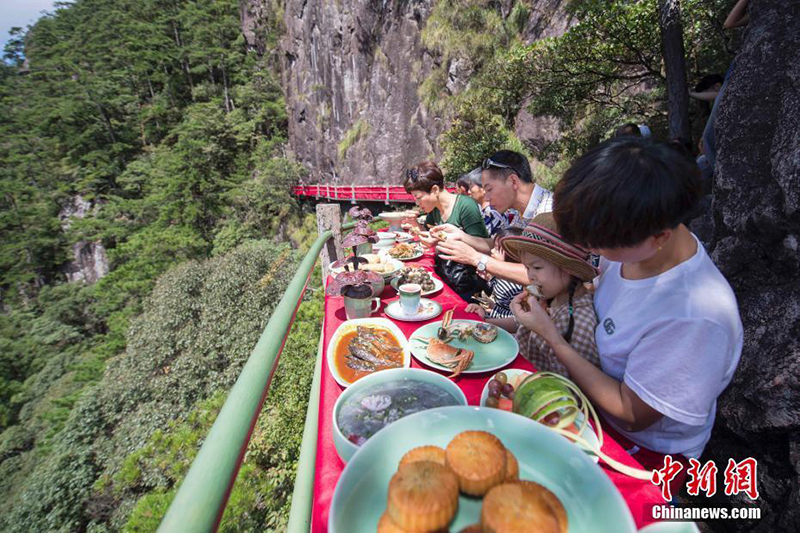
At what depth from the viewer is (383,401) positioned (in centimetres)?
125

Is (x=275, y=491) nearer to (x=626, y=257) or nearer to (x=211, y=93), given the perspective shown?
(x=626, y=257)

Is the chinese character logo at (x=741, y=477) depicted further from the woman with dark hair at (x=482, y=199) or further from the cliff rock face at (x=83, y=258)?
the cliff rock face at (x=83, y=258)

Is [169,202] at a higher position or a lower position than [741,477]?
lower

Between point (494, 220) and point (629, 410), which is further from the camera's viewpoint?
point (494, 220)

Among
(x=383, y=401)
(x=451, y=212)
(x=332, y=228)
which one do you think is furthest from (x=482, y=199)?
(x=383, y=401)

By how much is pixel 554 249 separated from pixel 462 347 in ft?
2.32

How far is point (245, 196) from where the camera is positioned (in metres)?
26.5

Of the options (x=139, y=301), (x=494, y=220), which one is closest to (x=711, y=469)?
(x=494, y=220)

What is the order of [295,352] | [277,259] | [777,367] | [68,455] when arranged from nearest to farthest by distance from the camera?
[777,367] → [295,352] → [68,455] → [277,259]

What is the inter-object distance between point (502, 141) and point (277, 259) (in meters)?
12.7

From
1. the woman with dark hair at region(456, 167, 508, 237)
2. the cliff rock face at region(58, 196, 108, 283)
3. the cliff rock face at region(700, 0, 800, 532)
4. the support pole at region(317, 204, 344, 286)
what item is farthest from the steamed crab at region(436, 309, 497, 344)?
the cliff rock face at region(58, 196, 108, 283)

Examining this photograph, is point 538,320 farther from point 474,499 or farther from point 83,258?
point 83,258

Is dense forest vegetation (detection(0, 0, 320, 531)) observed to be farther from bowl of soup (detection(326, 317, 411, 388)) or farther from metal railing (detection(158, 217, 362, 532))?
metal railing (detection(158, 217, 362, 532))

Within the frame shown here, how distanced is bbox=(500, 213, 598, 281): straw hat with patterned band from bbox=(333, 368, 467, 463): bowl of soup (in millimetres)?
887
